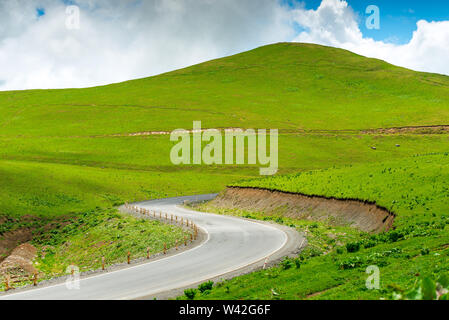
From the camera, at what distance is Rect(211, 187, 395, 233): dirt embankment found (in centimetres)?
3869

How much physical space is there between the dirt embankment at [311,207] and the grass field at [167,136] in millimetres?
1773

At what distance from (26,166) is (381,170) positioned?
62576 mm

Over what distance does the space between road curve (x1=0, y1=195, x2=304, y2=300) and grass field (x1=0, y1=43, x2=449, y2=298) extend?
9089mm

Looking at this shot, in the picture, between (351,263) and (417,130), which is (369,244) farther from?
(417,130)

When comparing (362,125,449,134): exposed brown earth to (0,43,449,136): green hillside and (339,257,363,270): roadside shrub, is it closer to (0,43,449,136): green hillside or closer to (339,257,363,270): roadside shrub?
(0,43,449,136): green hillside

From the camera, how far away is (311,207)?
1917 inches

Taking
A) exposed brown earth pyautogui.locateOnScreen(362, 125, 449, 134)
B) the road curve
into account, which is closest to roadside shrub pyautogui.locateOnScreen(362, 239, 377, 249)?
the road curve

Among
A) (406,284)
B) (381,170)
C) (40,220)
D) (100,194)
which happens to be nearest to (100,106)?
(100,194)

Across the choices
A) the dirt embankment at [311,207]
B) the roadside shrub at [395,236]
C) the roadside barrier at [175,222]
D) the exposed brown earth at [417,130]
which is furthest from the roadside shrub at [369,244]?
the exposed brown earth at [417,130]

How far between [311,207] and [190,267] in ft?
83.9

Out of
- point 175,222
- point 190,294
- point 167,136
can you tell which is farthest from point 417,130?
point 190,294

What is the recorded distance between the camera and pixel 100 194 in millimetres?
76062

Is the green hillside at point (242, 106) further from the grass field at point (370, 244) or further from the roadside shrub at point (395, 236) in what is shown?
the roadside shrub at point (395, 236)

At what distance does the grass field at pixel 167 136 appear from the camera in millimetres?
65812
